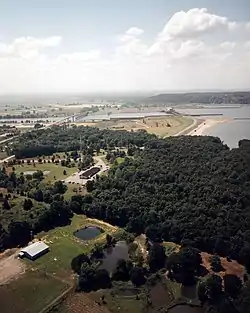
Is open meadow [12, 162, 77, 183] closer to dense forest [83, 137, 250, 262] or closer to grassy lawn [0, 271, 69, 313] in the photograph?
dense forest [83, 137, 250, 262]

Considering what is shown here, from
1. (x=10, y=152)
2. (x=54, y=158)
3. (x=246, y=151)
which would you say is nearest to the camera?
(x=246, y=151)

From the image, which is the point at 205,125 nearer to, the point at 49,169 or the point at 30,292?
the point at 49,169

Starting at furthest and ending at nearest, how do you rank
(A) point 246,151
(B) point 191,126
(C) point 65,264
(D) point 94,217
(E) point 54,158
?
(B) point 191,126
(E) point 54,158
(A) point 246,151
(D) point 94,217
(C) point 65,264

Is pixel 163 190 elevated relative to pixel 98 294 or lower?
elevated

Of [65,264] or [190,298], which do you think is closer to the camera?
[190,298]

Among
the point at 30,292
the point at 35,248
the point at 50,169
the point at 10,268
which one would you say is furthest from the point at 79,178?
the point at 30,292

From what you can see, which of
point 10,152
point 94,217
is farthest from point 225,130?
point 94,217

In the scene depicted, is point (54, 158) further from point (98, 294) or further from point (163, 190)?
point (98, 294)

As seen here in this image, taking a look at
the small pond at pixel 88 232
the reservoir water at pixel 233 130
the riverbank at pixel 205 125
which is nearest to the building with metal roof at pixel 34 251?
the small pond at pixel 88 232
